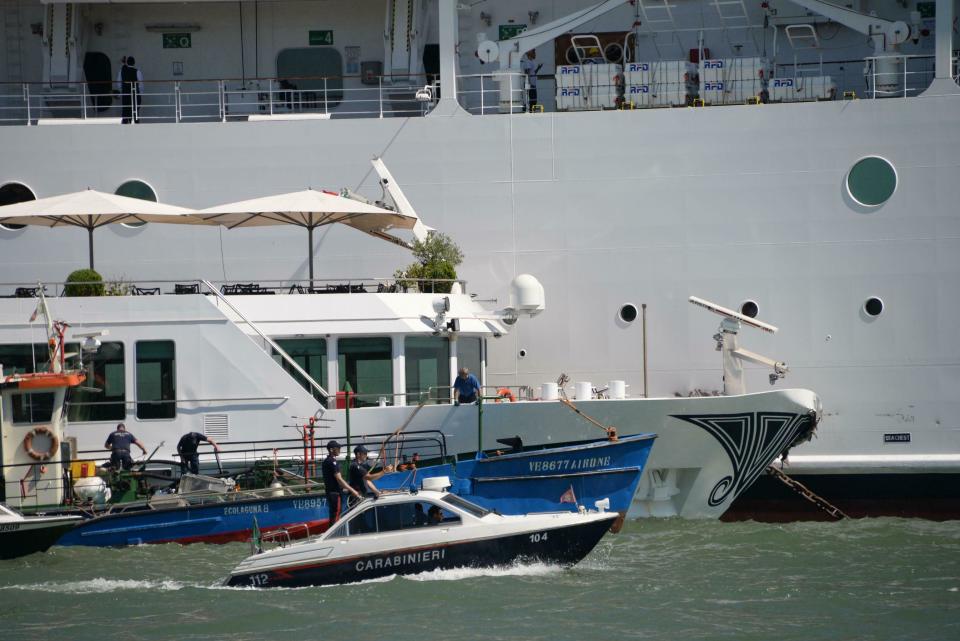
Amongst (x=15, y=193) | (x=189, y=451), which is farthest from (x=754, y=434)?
(x=15, y=193)

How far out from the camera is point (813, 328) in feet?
61.8

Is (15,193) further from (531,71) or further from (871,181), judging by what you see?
(871,181)

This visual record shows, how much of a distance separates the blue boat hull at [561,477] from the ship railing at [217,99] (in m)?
7.70

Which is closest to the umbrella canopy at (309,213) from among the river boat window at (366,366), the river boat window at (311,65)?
the river boat window at (366,366)

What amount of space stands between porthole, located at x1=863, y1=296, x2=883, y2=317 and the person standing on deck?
1164 cm

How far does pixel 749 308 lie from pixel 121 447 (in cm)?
892

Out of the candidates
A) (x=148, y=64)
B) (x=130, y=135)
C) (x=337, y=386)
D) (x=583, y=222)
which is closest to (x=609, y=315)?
(x=583, y=222)

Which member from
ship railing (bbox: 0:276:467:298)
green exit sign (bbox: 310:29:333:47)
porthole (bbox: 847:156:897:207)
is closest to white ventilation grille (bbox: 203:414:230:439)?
ship railing (bbox: 0:276:467:298)

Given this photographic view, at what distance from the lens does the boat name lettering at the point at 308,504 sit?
626 inches

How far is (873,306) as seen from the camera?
18.8 meters

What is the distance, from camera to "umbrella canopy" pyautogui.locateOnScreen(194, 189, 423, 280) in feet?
58.5

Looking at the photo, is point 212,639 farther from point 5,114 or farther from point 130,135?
point 5,114

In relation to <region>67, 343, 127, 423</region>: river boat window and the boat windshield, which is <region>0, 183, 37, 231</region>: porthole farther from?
the boat windshield

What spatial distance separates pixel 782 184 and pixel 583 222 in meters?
2.94
